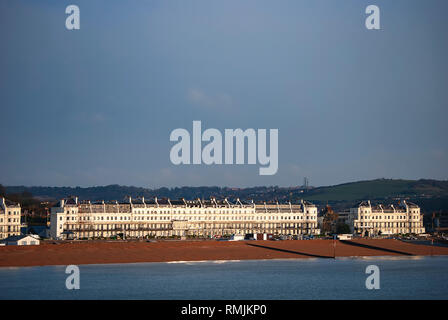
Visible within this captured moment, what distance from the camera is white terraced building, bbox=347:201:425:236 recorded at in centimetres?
13738

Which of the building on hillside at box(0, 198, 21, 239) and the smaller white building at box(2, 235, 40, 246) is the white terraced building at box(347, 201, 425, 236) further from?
the smaller white building at box(2, 235, 40, 246)

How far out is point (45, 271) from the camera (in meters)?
67.2

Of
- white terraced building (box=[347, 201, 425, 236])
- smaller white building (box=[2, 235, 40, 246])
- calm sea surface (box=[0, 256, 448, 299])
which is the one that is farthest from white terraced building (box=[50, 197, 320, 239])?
calm sea surface (box=[0, 256, 448, 299])

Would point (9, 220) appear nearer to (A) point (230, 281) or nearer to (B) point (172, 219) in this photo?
(B) point (172, 219)

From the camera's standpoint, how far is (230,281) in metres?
61.4

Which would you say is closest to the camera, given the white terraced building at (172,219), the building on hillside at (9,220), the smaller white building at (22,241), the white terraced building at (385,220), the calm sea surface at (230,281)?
the calm sea surface at (230,281)

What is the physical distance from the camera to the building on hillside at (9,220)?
103m

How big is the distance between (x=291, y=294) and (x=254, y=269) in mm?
18684

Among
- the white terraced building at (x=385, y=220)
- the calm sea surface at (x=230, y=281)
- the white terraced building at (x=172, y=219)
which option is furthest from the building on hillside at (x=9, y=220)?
the white terraced building at (x=385, y=220)

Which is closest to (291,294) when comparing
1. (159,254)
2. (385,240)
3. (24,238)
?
(159,254)

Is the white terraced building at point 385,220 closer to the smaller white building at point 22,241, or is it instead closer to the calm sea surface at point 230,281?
the calm sea surface at point 230,281

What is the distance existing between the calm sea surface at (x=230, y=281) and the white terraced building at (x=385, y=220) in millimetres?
56772
